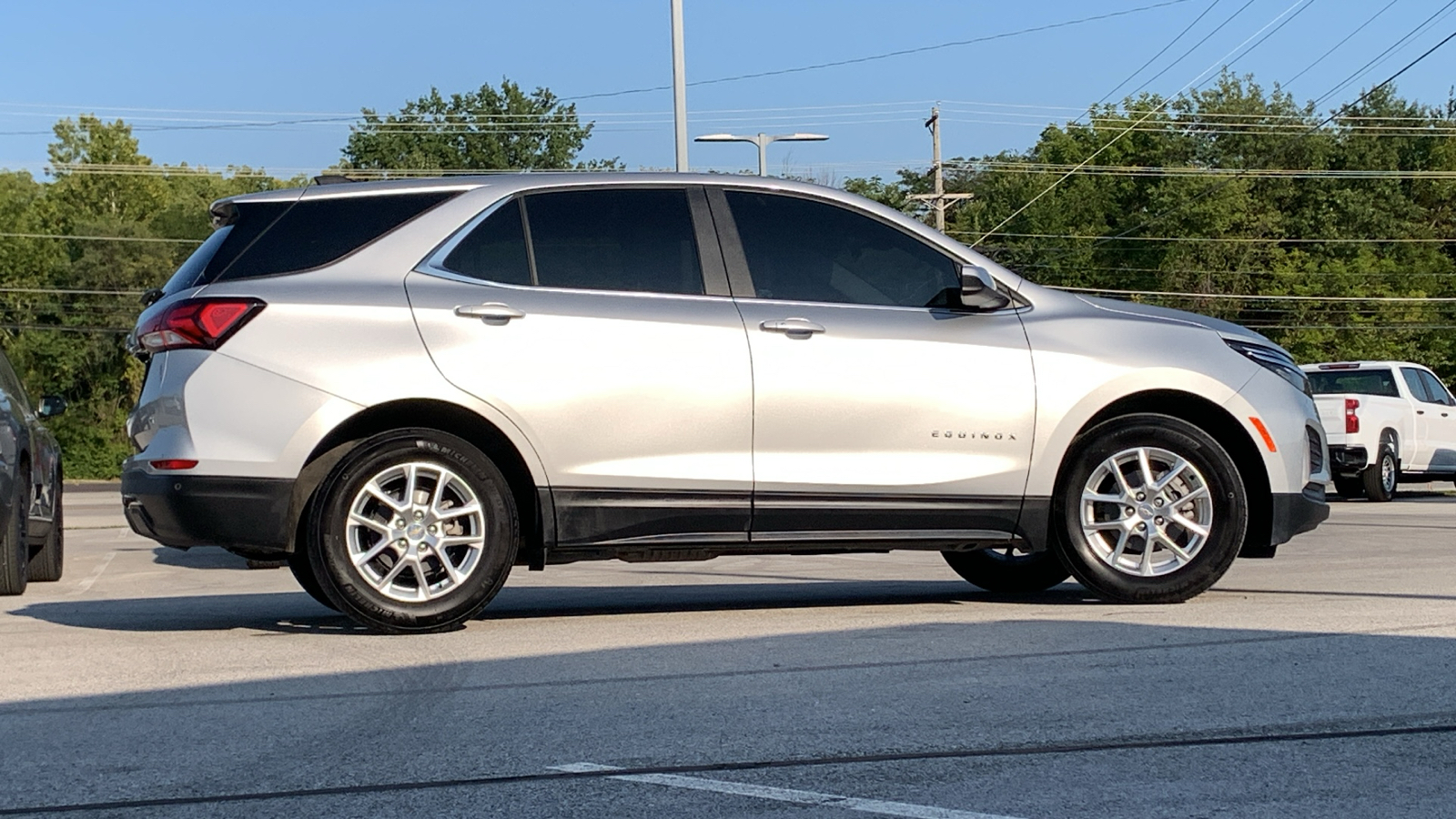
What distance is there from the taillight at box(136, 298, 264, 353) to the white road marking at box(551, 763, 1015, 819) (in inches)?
116

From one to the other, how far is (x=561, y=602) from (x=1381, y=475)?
51.0ft

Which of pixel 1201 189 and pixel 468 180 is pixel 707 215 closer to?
pixel 468 180

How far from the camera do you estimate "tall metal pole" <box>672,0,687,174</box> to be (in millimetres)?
23891

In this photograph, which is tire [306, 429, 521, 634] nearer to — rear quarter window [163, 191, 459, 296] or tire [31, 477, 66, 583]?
rear quarter window [163, 191, 459, 296]

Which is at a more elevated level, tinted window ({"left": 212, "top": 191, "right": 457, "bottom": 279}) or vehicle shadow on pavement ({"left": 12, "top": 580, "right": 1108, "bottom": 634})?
tinted window ({"left": 212, "top": 191, "right": 457, "bottom": 279})

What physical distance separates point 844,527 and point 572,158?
67.8 m

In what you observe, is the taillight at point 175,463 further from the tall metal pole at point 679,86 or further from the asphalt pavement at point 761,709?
the tall metal pole at point 679,86

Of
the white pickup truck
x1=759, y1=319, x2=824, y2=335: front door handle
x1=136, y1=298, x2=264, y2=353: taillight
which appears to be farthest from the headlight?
the white pickup truck

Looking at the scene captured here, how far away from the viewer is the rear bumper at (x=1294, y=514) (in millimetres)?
7426

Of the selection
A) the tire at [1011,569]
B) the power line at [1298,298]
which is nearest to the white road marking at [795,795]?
the tire at [1011,569]

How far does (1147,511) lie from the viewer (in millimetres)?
7312

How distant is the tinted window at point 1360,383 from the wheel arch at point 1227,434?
15459mm

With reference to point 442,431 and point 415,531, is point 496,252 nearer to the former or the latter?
point 442,431

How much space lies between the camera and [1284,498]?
24.4 feet
